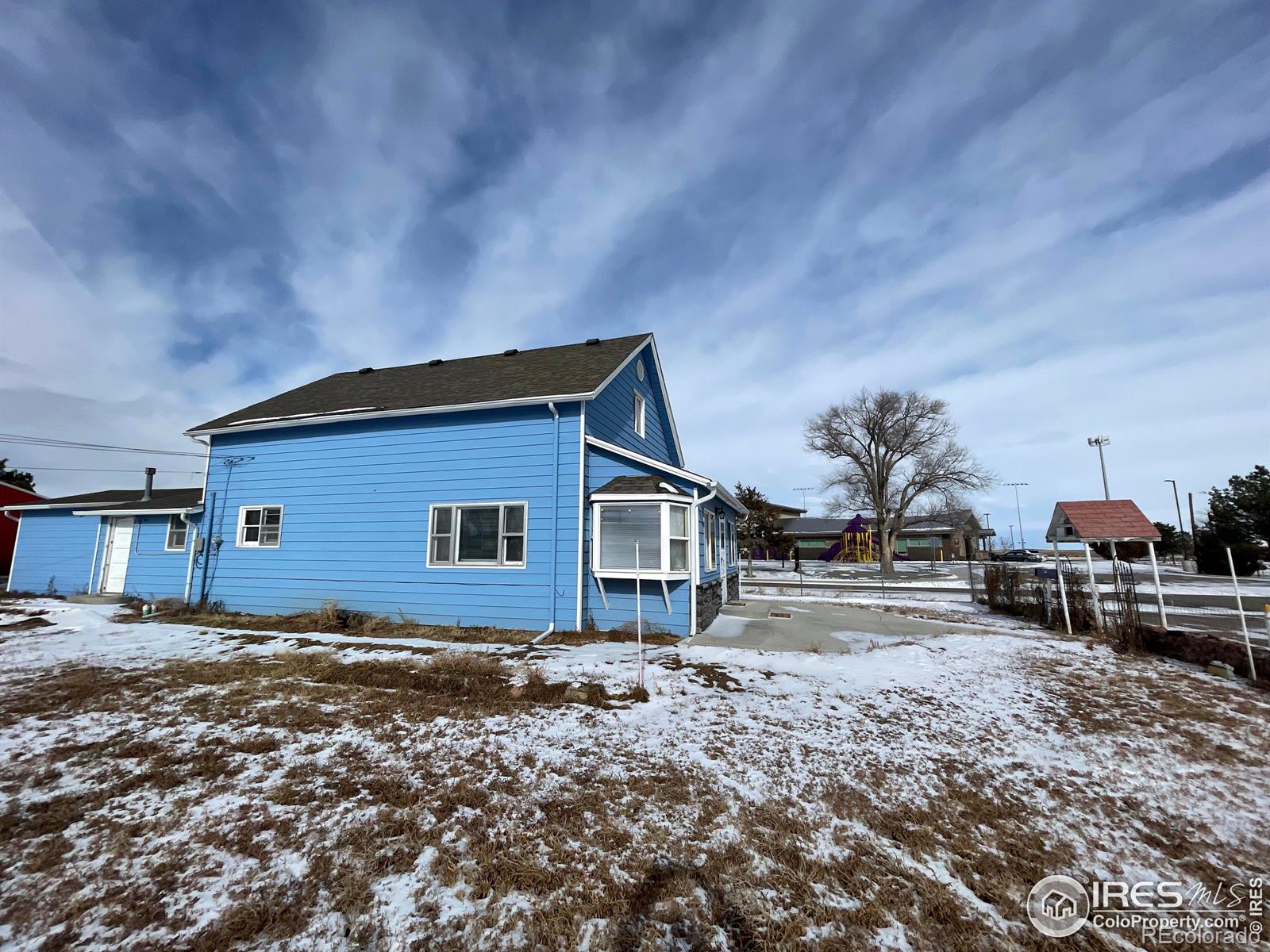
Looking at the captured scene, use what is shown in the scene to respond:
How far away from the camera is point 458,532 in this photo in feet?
33.9

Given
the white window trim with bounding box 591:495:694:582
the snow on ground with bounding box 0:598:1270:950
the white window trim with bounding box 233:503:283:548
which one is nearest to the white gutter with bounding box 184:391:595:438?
the white window trim with bounding box 233:503:283:548

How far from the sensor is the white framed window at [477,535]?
395 inches

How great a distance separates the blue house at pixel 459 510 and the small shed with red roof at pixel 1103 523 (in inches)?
291

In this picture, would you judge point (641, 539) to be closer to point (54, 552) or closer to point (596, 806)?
point (596, 806)

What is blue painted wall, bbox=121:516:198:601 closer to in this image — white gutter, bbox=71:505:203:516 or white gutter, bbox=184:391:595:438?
white gutter, bbox=71:505:203:516

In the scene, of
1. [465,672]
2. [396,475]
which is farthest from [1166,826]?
[396,475]

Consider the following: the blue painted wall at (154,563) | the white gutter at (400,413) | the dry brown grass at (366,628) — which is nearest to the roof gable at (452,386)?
the white gutter at (400,413)

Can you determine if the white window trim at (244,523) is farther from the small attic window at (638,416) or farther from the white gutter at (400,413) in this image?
the small attic window at (638,416)

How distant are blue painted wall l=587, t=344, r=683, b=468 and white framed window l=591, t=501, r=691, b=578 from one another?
6.07ft

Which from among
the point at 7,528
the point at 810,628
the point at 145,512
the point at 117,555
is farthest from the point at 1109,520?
the point at 7,528

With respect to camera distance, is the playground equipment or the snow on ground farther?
the playground equipment

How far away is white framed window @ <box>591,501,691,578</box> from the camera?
9.27 metres

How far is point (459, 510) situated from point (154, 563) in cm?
987

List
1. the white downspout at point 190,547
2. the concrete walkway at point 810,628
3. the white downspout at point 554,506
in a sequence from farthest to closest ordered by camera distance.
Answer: the white downspout at point 190,547
the white downspout at point 554,506
the concrete walkway at point 810,628
